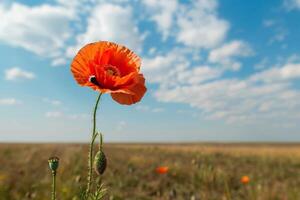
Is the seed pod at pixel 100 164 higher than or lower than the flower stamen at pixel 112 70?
lower

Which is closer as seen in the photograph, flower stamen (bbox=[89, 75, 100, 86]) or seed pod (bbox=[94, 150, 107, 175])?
flower stamen (bbox=[89, 75, 100, 86])

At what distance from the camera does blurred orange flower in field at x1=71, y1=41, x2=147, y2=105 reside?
1022 mm

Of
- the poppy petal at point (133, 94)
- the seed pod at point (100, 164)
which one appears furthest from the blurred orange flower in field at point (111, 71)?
the seed pod at point (100, 164)

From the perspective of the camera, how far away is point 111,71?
3.61 feet

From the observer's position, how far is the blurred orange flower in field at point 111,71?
1.02 m

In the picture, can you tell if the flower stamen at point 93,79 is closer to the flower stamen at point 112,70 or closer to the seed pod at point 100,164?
the flower stamen at point 112,70

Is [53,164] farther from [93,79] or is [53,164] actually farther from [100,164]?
[93,79]

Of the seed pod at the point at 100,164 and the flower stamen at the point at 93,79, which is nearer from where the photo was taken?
the flower stamen at the point at 93,79

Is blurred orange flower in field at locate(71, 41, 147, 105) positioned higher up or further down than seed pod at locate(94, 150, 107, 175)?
higher up

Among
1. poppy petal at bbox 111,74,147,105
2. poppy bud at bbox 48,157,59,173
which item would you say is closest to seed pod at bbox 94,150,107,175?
poppy bud at bbox 48,157,59,173

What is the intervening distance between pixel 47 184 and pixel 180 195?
1923 millimetres

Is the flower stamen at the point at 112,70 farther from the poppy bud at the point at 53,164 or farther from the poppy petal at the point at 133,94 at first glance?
the poppy bud at the point at 53,164

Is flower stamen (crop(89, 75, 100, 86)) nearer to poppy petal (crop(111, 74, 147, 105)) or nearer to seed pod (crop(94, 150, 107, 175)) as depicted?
poppy petal (crop(111, 74, 147, 105))

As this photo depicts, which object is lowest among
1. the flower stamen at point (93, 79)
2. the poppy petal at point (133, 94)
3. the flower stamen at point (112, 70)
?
the poppy petal at point (133, 94)
